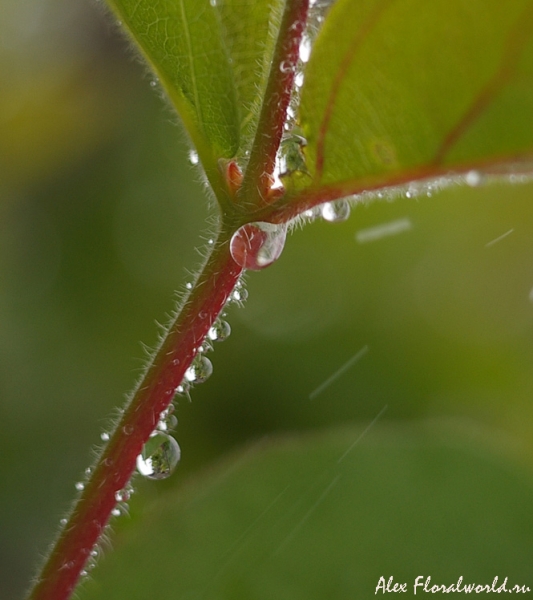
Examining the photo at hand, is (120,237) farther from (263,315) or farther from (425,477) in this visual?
(425,477)

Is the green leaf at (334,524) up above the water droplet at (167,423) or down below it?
below

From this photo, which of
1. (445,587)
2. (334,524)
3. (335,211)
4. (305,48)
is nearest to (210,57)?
(305,48)

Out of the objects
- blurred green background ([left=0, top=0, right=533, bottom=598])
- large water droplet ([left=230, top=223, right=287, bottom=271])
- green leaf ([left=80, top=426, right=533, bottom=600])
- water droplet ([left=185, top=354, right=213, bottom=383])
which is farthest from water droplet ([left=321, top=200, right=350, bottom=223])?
blurred green background ([left=0, top=0, right=533, bottom=598])

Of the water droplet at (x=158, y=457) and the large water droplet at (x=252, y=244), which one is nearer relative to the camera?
the large water droplet at (x=252, y=244)

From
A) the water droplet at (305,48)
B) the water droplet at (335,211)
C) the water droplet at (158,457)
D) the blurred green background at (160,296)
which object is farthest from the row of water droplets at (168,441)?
the blurred green background at (160,296)

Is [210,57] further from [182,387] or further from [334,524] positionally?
[334,524]

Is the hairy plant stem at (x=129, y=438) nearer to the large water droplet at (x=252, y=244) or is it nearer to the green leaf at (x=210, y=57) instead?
the large water droplet at (x=252, y=244)

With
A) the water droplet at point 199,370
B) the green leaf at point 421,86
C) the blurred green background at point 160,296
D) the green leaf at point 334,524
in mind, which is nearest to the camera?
the green leaf at point 421,86

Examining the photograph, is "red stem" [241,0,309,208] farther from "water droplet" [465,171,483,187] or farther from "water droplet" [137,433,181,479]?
"water droplet" [137,433,181,479]
